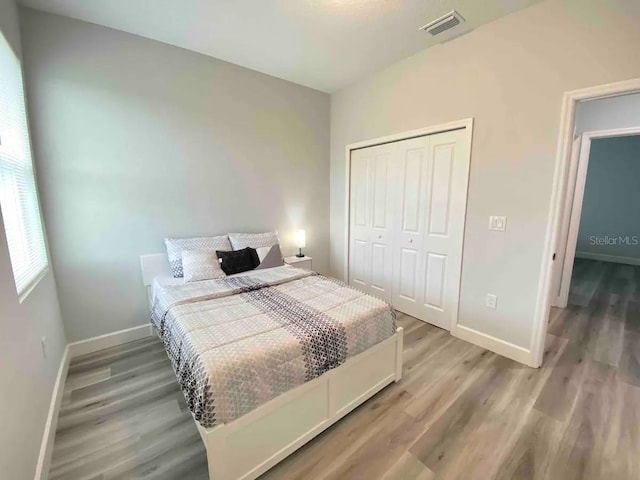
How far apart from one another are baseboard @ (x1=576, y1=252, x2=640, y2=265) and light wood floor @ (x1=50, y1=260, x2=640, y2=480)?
3983mm

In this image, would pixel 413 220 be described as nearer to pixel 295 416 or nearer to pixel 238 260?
pixel 238 260

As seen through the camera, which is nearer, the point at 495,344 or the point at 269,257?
the point at 495,344

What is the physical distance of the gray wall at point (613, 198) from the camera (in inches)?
197

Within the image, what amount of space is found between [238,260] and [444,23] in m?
2.75

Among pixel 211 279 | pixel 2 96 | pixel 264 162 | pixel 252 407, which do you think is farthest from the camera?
pixel 264 162

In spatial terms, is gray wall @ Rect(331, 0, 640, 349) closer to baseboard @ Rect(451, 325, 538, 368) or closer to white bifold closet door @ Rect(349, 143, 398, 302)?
baseboard @ Rect(451, 325, 538, 368)

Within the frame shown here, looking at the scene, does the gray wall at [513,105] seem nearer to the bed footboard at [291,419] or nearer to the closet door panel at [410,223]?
the closet door panel at [410,223]

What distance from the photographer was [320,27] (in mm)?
2266

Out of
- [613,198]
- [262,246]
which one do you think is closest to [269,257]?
[262,246]

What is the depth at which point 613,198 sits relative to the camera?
5.20 meters

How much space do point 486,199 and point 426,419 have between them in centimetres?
184

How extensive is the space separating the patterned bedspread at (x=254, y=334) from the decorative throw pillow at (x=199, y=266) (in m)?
0.12

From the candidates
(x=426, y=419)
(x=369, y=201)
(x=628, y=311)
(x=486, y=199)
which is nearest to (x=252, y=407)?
(x=426, y=419)

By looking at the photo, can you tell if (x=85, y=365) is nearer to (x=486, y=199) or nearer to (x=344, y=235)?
(x=344, y=235)
